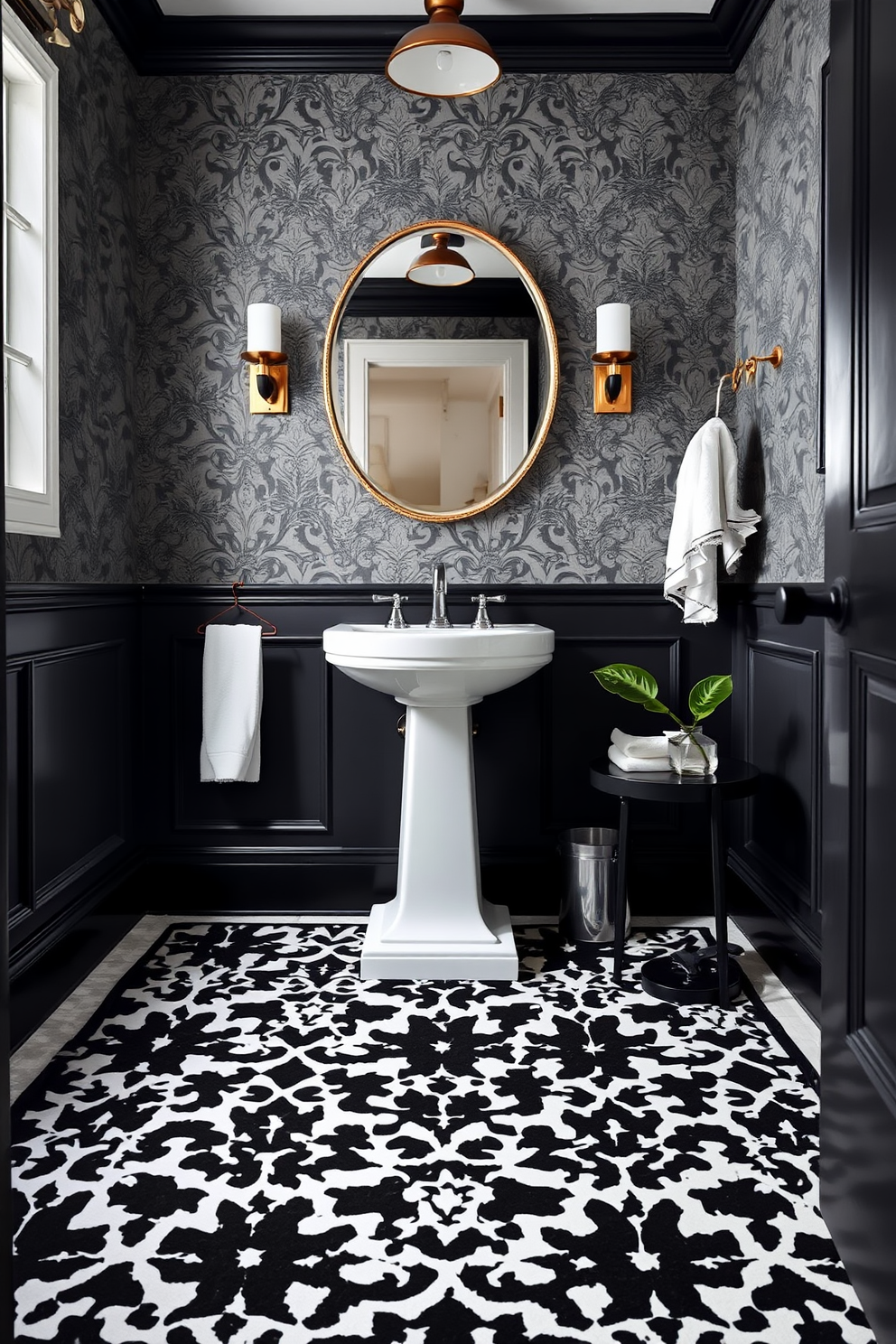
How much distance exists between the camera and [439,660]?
7.28 ft

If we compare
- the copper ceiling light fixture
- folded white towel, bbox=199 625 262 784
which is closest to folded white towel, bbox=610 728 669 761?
folded white towel, bbox=199 625 262 784

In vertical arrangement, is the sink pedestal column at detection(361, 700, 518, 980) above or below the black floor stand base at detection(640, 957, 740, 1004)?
above

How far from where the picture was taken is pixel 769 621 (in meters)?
2.51

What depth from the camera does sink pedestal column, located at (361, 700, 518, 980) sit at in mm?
2430

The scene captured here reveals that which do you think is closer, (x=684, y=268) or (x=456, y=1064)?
(x=456, y=1064)

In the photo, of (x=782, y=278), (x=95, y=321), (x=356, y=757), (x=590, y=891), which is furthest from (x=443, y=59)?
(x=590, y=891)

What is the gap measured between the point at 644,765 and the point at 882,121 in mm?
1551

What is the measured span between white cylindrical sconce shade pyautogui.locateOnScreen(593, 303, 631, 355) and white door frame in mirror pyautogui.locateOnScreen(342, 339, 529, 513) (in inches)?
9.0

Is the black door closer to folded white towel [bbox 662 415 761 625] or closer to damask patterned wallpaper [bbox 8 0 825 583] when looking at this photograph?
folded white towel [bbox 662 415 761 625]

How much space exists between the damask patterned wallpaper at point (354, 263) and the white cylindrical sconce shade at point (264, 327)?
0.11 metres

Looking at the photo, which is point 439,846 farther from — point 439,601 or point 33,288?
point 33,288

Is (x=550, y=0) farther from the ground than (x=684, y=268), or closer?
farther from the ground

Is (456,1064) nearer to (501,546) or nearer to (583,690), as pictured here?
(583,690)

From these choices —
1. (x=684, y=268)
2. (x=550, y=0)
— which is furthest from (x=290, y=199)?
(x=684, y=268)
